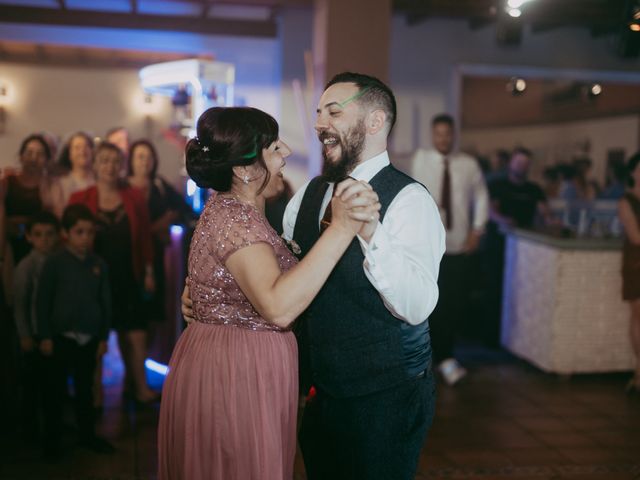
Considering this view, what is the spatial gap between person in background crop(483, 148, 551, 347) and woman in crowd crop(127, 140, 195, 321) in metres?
2.29

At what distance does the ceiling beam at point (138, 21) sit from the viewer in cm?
666

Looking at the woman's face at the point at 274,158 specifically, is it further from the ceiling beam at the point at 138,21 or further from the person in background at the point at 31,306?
the ceiling beam at the point at 138,21

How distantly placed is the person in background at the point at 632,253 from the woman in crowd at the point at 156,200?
2.53m

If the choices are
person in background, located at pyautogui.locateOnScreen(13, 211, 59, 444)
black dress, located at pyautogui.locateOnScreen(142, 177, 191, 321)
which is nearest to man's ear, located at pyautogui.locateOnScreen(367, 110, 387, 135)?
person in background, located at pyautogui.locateOnScreen(13, 211, 59, 444)

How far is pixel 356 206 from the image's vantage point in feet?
5.48

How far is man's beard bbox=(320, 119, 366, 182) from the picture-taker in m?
1.99

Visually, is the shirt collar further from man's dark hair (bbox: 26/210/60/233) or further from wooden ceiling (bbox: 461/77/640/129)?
wooden ceiling (bbox: 461/77/640/129)

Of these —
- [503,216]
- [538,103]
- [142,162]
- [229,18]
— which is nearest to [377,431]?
[142,162]

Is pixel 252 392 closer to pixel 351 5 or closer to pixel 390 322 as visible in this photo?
pixel 390 322

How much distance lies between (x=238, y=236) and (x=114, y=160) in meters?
2.56

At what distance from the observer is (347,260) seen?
6.29 ft

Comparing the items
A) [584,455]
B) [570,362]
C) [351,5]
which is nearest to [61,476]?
[584,455]

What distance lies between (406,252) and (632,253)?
3.21m

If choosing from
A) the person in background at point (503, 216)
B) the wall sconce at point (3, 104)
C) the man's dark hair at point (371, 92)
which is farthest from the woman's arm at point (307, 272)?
the wall sconce at point (3, 104)
